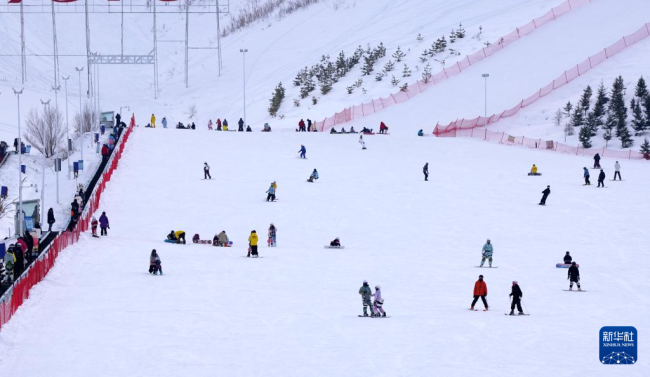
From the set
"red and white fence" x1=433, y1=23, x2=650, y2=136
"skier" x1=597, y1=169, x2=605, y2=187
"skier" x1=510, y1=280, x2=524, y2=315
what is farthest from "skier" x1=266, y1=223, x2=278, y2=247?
"red and white fence" x1=433, y1=23, x2=650, y2=136

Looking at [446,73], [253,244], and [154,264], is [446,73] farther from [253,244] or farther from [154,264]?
[154,264]

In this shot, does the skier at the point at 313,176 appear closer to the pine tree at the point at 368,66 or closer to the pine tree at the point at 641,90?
the pine tree at the point at 641,90

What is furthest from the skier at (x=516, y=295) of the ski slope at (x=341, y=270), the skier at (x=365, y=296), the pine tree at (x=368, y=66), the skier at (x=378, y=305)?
the pine tree at (x=368, y=66)

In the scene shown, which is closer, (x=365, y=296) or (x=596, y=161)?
(x=365, y=296)

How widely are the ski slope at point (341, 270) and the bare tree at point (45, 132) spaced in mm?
16415

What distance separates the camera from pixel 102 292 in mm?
27953

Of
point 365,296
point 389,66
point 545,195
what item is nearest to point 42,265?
point 365,296

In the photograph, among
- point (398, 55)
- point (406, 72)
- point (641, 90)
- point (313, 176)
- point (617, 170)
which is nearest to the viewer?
point (617, 170)

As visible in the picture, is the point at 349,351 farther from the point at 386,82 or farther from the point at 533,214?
the point at 386,82

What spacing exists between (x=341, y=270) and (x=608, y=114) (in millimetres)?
40085

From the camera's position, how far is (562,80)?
75062mm

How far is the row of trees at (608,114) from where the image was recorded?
65375 millimetres

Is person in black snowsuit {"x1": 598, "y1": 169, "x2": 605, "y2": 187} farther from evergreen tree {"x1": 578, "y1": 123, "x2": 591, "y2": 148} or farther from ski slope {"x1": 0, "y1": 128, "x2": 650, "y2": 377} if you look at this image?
evergreen tree {"x1": 578, "y1": 123, "x2": 591, "y2": 148}

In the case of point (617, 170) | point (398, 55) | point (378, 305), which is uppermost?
point (398, 55)
